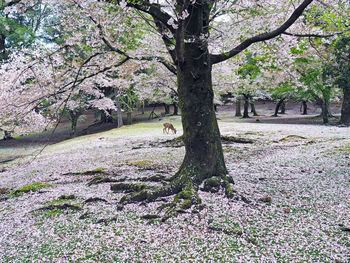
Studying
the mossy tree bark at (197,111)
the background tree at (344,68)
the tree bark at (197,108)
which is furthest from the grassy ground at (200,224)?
the background tree at (344,68)

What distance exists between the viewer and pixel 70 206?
5082 mm

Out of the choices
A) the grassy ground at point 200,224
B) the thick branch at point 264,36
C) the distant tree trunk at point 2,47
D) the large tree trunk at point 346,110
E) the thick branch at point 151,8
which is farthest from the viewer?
the distant tree trunk at point 2,47

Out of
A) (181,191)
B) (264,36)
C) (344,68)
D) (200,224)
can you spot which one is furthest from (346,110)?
(200,224)

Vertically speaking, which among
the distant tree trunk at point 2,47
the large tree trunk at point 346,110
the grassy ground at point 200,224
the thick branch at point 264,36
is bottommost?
the grassy ground at point 200,224

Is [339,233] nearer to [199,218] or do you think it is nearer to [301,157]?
[199,218]

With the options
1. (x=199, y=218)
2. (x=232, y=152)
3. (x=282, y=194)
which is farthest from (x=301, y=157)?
(x=199, y=218)

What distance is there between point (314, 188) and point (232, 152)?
4973mm

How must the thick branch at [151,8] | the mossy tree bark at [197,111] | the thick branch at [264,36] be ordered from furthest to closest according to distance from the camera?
the mossy tree bark at [197,111] → the thick branch at [151,8] → the thick branch at [264,36]

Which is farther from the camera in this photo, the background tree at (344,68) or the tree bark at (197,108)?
the background tree at (344,68)

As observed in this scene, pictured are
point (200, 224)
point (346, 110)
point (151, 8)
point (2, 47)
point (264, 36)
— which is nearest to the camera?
point (200, 224)

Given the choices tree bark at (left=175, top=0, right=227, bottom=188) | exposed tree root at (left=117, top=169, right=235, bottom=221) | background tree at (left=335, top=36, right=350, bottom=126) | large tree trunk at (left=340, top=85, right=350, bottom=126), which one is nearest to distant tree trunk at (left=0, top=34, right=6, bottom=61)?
tree bark at (left=175, top=0, right=227, bottom=188)

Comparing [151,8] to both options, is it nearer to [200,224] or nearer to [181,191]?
[181,191]

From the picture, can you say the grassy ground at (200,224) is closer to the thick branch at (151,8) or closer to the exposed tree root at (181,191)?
the exposed tree root at (181,191)

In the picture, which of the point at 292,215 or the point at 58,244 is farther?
the point at 292,215
